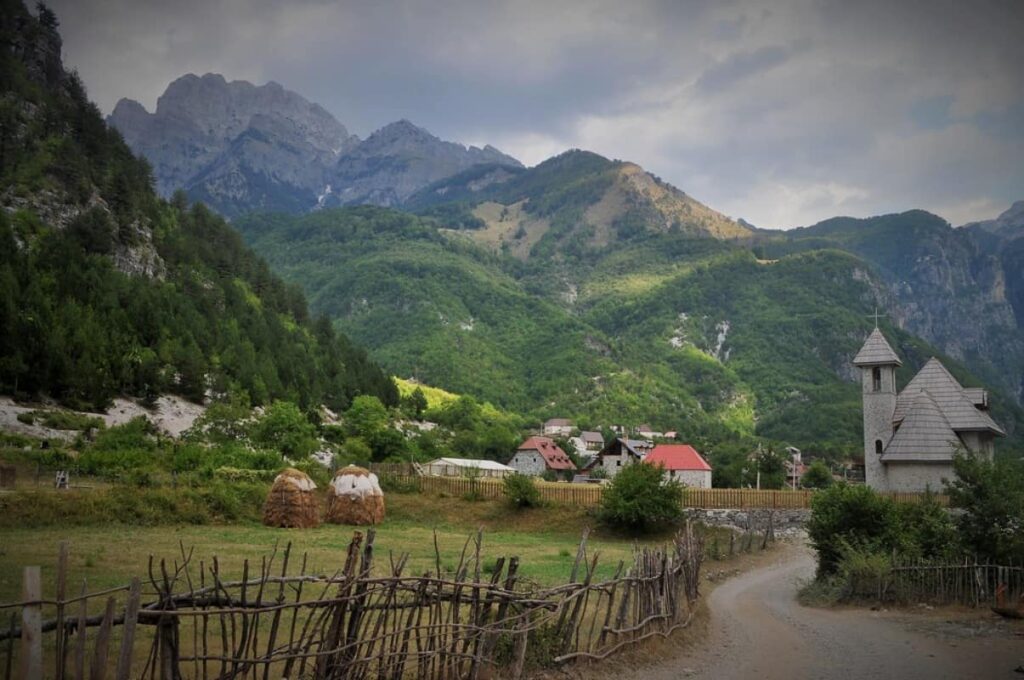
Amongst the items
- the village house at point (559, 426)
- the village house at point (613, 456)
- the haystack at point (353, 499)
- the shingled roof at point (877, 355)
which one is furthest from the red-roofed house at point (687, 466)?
the village house at point (559, 426)

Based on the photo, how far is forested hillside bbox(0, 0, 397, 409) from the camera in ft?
195

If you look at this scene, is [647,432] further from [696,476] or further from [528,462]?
[696,476]

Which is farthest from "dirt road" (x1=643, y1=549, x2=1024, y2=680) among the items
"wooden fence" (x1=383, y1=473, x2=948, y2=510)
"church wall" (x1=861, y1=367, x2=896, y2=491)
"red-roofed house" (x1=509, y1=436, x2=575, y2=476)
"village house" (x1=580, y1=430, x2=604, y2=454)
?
"village house" (x1=580, y1=430, x2=604, y2=454)

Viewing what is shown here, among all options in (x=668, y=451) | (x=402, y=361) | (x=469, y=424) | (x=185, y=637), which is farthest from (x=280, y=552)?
(x=402, y=361)

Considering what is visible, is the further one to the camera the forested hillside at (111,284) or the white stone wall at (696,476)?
the white stone wall at (696,476)

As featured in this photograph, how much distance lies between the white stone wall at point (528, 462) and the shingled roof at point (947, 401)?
1845 inches

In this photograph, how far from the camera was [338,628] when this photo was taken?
9727 mm

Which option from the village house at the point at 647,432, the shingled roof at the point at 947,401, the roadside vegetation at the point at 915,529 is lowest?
the roadside vegetation at the point at 915,529

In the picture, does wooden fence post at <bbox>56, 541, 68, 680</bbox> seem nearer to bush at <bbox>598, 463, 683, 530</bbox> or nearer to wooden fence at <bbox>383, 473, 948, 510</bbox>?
bush at <bbox>598, 463, 683, 530</bbox>

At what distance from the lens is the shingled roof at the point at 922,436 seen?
4262 cm

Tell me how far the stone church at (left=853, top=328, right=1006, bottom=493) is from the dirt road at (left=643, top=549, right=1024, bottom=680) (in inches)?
946

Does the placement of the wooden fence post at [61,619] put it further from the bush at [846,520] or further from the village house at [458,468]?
the village house at [458,468]

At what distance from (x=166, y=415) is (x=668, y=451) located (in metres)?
40.3

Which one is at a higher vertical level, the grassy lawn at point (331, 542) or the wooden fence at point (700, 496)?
the wooden fence at point (700, 496)
